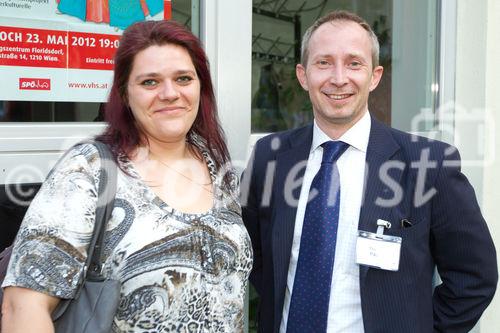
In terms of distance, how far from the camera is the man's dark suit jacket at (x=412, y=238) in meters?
2.10

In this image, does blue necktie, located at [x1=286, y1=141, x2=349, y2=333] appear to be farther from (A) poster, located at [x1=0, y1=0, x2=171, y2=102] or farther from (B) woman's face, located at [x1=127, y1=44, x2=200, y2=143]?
(A) poster, located at [x1=0, y1=0, x2=171, y2=102]

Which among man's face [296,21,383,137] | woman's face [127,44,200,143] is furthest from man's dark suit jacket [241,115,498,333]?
woman's face [127,44,200,143]

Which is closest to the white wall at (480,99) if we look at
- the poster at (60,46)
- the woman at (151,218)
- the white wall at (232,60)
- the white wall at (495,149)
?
the white wall at (495,149)

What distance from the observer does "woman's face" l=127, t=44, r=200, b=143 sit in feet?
6.12

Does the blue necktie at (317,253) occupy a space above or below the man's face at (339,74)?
below

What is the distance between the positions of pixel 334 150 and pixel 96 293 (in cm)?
97

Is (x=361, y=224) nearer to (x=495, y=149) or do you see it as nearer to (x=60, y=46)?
(x=60, y=46)

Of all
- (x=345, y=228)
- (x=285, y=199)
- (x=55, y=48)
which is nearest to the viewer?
(x=345, y=228)

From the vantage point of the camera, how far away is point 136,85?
6.16ft

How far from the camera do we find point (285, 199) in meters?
2.27

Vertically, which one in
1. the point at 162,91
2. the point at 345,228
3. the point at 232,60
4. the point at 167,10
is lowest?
the point at 345,228

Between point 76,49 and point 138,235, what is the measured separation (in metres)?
1.05

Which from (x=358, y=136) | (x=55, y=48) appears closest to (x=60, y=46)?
(x=55, y=48)

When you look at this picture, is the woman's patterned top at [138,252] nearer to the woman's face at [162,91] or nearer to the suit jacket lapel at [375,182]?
the woman's face at [162,91]
